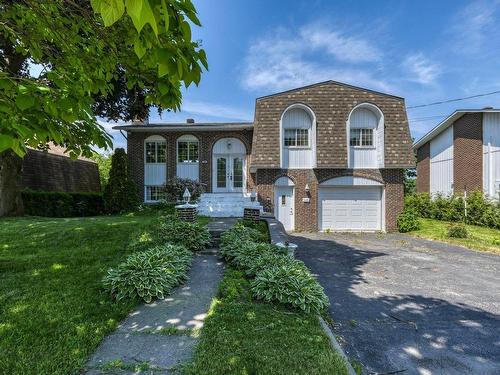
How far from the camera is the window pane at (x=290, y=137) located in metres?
14.2

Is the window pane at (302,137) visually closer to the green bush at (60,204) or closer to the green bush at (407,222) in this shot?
the green bush at (407,222)

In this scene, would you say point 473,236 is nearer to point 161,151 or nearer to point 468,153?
point 468,153

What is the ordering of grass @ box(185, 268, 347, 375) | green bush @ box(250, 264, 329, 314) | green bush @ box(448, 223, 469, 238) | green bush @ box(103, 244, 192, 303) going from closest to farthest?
grass @ box(185, 268, 347, 375) → green bush @ box(250, 264, 329, 314) → green bush @ box(103, 244, 192, 303) → green bush @ box(448, 223, 469, 238)

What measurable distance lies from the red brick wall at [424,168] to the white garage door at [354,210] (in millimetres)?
9531

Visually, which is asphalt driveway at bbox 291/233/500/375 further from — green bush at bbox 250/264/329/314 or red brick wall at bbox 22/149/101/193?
red brick wall at bbox 22/149/101/193

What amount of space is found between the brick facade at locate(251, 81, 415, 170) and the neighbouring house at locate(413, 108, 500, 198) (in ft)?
17.6

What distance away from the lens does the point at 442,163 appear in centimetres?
1862

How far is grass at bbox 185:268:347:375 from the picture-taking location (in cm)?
260

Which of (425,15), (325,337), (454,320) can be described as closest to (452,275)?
(454,320)

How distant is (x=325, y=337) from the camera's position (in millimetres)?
3205

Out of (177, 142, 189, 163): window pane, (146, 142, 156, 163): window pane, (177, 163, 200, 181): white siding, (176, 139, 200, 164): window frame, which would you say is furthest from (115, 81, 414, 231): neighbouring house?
(146, 142, 156, 163): window pane

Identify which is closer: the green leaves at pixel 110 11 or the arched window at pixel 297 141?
the green leaves at pixel 110 11

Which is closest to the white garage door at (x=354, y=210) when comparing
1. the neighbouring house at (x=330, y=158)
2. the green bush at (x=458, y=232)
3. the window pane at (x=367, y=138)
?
the neighbouring house at (x=330, y=158)

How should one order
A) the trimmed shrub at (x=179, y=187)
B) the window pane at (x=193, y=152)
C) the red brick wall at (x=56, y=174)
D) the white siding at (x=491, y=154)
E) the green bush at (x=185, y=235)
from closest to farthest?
the green bush at (x=185, y=235)
the red brick wall at (x=56, y=174)
the trimmed shrub at (x=179, y=187)
the white siding at (x=491, y=154)
the window pane at (x=193, y=152)
